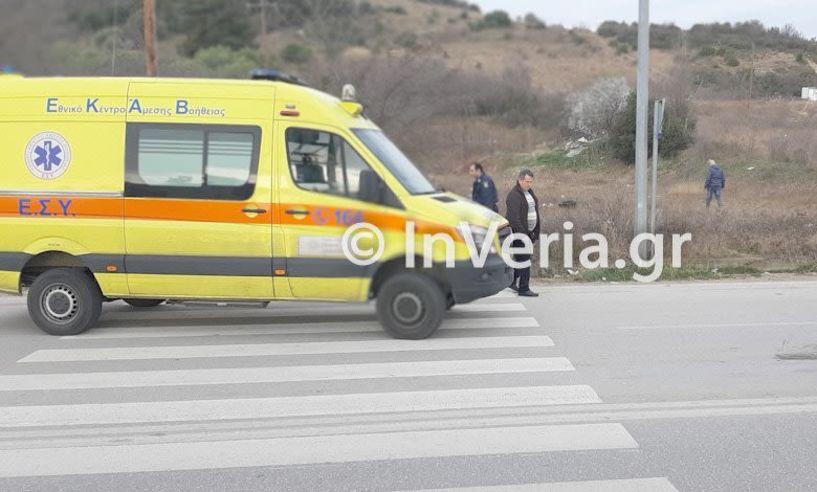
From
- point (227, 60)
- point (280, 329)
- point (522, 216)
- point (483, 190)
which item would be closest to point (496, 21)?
point (227, 60)

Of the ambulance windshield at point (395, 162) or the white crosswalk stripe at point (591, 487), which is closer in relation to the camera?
the white crosswalk stripe at point (591, 487)

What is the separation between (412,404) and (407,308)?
213 cm

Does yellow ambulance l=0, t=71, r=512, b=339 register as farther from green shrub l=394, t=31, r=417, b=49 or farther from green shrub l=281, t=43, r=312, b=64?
green shrub l=394, t=31, r=417, b=49

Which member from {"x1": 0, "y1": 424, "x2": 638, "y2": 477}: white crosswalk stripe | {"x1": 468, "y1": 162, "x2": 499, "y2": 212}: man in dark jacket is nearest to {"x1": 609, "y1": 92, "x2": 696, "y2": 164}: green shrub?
{"x1": 468, "y1": 162, "x2": 499, "y2": 212}: man in dark jacket

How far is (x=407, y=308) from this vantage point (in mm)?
7965

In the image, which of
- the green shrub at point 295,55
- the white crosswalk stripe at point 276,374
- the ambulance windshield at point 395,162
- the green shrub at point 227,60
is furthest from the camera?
the green shrub at point 295,55

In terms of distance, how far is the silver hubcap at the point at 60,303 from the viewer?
8.17m

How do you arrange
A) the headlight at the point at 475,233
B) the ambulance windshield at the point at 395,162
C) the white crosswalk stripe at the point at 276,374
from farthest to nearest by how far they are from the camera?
1. the ambulance windshield at the point at 395,162
2. the headlight at the point at 475,233
3. the white crosswalk stripe at the point at 276,374

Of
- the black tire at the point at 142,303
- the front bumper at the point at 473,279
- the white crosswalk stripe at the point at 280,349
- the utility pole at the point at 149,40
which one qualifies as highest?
the utility pole at the point at 149,40

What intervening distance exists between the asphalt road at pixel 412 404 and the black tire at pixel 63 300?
19 centimetres

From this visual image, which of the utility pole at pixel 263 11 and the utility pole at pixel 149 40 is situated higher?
the utility pole at pixel 263 11

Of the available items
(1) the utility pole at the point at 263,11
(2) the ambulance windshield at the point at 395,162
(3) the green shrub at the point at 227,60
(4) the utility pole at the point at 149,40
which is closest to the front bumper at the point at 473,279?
(2) the ambulance windshield at the point at 395,162

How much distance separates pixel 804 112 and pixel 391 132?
22.5 m

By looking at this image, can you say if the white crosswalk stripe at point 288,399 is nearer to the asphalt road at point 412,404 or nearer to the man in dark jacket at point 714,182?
the asphalt road at point 412,404
